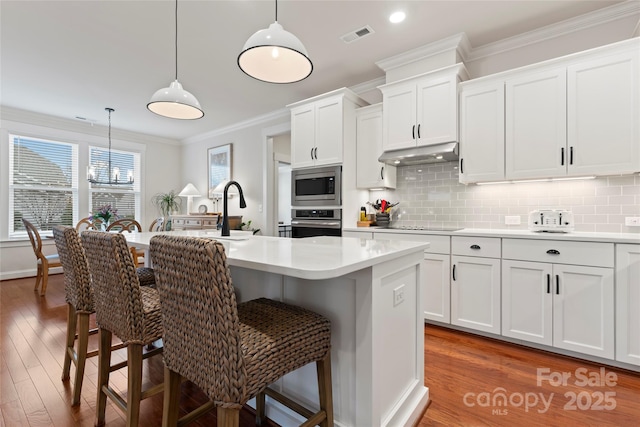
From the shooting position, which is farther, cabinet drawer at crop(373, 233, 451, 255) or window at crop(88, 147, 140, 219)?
window at crop(88, 147, 140, 219)

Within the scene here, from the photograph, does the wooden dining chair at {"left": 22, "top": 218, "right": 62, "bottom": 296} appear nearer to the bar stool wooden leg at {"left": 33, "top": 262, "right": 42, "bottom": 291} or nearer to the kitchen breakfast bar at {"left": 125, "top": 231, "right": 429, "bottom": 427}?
the bar stool wooden leg at {"left": 33, "top": 262, "right": 42, "bottom": 291}

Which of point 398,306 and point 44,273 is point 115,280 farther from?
point 44,273

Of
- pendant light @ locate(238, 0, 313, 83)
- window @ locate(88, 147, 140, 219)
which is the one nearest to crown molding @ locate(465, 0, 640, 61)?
pendant light @ locate(238, 0, 313, 83)

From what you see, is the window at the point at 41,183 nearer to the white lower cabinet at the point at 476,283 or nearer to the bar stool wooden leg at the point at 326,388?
the bar stool wooden leg at the point at 326,388

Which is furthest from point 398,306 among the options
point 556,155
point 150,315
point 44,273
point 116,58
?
point 44,273

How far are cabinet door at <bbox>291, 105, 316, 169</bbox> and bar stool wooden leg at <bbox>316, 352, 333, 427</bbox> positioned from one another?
9.17 ft

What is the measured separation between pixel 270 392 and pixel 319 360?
1.33 feet

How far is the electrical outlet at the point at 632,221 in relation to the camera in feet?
7.82

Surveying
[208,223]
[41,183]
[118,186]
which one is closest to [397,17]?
[208,223]

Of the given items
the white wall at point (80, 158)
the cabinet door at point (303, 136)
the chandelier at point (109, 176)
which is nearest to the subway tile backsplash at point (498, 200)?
the cabinet door at point (303, 136)

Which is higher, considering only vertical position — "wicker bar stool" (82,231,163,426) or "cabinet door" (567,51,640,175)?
"cabinet door" (567,51,640,175)

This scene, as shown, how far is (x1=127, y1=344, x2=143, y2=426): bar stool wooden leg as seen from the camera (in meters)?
1.32

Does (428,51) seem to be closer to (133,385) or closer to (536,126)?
(536,126)

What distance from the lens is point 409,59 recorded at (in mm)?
3184
